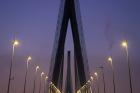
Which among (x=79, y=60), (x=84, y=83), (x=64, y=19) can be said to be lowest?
(x=84, y=83)

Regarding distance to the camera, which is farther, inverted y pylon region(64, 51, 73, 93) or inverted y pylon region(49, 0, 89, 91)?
inverted y pylon region(64, 51, 73, 93)

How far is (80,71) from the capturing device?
2244 inches

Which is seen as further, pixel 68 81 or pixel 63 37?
pixel 68 81

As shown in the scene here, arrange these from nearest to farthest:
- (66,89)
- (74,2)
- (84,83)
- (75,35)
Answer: (74,2) → (75,35) → (84,83) → (66,89)

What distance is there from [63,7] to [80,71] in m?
15.3

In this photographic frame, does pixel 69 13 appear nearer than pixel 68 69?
Yes

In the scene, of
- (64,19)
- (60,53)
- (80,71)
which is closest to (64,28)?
(64,19)

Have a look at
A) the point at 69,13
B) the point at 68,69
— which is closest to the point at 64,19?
the point at 69,13

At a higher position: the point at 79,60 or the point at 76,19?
the point at 76,19

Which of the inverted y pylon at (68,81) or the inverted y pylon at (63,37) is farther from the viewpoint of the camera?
the inverted y pylon at (68,81)

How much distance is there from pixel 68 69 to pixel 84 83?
51.1m

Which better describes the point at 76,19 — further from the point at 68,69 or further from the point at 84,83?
the point at 68,69

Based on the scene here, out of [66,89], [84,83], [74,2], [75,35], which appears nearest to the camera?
[74,2]

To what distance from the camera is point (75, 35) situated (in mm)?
54156
